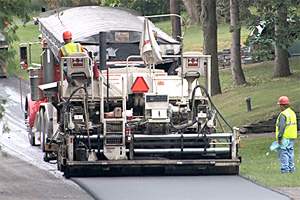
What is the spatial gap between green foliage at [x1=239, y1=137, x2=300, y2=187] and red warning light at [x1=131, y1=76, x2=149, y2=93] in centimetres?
252

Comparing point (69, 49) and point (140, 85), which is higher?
point (69, 49)

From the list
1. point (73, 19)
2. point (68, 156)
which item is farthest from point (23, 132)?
point (68, 156)

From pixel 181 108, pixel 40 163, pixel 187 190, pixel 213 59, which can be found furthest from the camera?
pixel 213 59

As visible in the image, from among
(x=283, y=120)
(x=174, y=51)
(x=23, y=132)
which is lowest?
(x=23, y=132)

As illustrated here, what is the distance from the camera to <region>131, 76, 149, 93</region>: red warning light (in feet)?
46.3

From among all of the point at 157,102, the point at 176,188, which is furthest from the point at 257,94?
the point at 176,188

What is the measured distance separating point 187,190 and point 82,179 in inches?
87.5

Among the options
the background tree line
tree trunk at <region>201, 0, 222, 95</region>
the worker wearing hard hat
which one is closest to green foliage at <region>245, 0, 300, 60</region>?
the background tree line

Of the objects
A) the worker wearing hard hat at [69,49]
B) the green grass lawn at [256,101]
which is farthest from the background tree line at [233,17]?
the worker wearing hard hat at [69,49]

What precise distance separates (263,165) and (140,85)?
334 cm

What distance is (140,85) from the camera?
46.4 feet

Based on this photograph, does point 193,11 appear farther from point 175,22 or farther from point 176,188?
point 176,188

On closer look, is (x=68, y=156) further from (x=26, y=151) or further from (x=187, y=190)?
(x=26, y=151)

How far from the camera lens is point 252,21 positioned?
19.8 metres
